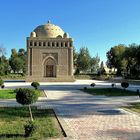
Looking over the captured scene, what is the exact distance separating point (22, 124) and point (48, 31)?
4119cm

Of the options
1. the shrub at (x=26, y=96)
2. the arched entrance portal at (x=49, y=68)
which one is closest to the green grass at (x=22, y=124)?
the shrub at (x=26, y=96)

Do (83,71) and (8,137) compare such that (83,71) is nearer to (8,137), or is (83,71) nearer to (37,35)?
(37,35)

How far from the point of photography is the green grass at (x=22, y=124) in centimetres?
782

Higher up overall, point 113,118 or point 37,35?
point 37,35

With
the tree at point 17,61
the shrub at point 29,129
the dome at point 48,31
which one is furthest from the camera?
the tree at point 17,61

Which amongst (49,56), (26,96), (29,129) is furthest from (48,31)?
(29,129)

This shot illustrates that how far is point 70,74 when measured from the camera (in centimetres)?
4859

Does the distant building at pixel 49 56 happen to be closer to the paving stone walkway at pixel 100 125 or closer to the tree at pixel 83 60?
the tree at pixel 83 60

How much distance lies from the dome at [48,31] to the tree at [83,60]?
20.4 m

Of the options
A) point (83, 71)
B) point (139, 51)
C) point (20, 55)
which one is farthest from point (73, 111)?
point (20, 55)

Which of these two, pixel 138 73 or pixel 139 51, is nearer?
pixel 139 51

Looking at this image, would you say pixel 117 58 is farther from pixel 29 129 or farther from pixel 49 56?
pixel 29 129

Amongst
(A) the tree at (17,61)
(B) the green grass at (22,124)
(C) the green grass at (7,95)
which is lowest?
(B) the green grass at (22,124)

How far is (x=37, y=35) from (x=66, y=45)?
5225 millimetres
